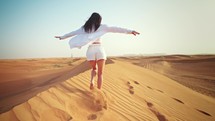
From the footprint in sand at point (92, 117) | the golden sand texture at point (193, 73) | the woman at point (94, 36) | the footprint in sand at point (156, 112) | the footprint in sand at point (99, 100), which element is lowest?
the golden sand texture at point (193, 73)

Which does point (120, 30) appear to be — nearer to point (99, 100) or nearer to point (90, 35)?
point (90, 35)

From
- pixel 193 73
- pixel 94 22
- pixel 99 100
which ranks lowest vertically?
pixel 193 73

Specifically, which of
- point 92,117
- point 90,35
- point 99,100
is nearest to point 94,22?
point 90,35

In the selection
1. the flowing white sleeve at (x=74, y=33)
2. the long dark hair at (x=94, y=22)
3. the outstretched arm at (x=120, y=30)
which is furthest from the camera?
the flowing white sleeve at (x=74, y=33)

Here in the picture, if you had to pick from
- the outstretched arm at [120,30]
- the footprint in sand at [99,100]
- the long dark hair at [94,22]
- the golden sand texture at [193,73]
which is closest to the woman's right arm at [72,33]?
the long dark hair at [94,22]

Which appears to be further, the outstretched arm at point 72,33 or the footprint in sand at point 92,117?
the outstretched arm at point 72,33

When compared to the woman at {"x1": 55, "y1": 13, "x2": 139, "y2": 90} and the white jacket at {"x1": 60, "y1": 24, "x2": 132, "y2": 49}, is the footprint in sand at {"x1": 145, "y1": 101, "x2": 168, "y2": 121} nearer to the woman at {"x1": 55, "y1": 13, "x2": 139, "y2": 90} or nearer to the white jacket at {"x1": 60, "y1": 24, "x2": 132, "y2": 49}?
the woman at {"x1": 55, "y1": 13, "x2": 139, "y2": 90}

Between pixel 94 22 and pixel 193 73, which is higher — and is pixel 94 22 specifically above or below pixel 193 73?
above

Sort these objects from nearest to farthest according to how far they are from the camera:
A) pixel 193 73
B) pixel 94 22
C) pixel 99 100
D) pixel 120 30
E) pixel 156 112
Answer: pixel 120 30 → pixel 94 22 → pixel 99 100 → pixel 156 112 → pixel 193 73

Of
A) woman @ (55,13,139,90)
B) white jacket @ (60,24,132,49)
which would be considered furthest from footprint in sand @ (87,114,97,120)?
white jacket @ (60,24,132,49)

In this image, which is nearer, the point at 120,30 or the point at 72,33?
the point at 120,30

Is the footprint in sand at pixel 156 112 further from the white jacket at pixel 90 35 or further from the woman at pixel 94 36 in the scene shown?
the white jacket at pixel 90 35

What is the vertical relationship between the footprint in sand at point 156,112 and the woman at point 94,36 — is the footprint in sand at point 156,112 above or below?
below

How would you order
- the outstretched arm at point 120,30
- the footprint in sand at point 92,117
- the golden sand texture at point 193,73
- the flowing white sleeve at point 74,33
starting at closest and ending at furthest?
the footprint in sand at point 92,117, the outstretched arm at point 120,30, the flowing white sleeve at point 74,33, the golden sand texture at point 193,73
